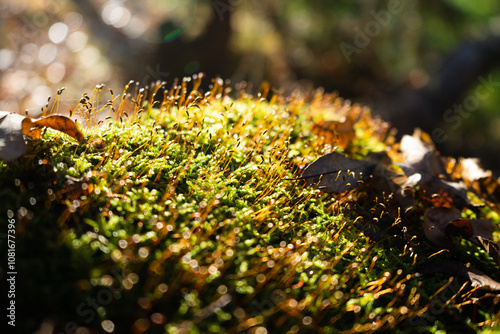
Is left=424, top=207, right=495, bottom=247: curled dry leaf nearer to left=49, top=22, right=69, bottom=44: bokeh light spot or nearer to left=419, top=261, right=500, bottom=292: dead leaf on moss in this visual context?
left=419, top=261, right=500, bottom=292: dead leaf on moss

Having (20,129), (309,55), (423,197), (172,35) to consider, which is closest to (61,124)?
(20,129)

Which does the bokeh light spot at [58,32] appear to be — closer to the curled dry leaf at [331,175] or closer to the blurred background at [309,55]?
the blurred background at [309,55]

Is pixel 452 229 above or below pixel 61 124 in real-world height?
below

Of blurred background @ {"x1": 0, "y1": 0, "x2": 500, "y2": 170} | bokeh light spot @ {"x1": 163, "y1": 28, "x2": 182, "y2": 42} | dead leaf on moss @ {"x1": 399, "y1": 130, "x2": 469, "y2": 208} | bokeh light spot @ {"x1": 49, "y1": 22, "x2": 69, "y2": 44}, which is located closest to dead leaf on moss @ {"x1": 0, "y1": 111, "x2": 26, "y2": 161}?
dead leaf on moss @ {"x1": 399, "y1": 130, "x2": 469, "y2": 208}

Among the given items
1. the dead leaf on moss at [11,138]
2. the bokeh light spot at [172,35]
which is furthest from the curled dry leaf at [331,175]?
the bokeh light spot at [172,35]

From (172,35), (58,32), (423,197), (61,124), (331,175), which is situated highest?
(58,32)

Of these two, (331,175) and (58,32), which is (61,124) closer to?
(331,175)

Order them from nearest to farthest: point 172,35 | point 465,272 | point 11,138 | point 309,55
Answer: point 11,138 → point 465,272 → point 172,35 → point 309,55
